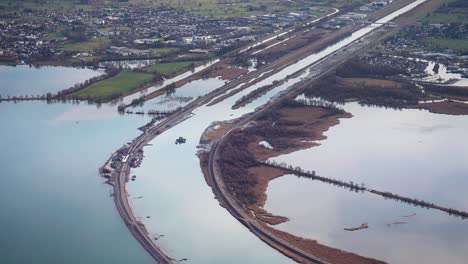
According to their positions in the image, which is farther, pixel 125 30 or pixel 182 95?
pixel 125 30

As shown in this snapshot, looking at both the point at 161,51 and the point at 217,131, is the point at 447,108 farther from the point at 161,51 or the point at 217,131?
the point at 161,51

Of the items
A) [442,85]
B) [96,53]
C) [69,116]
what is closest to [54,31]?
[96,53]

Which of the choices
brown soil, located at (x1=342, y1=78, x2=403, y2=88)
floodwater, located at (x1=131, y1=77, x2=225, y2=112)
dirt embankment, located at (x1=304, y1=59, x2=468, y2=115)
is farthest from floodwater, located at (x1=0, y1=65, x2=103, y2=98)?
brown soil, located at (x1=342, y1=78, x2=403, y2=88)

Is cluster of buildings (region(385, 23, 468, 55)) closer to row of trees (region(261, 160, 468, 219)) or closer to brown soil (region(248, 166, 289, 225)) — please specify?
row of trees (region(261, 160, 468, 219))

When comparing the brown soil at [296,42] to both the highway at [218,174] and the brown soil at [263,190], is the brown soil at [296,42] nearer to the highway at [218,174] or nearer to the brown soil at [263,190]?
the highway at [218,174]

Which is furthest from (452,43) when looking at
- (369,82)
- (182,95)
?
(182,95)

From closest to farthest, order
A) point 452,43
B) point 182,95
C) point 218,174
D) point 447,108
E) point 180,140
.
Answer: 1. point 218,174
2. point 180,140
3. point 447,108
4. point 182,95
5. point 452,43
